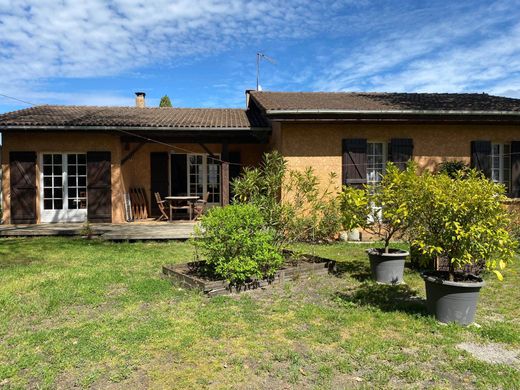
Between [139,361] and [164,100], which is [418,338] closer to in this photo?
[139,361]

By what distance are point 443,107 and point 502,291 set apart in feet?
19.5

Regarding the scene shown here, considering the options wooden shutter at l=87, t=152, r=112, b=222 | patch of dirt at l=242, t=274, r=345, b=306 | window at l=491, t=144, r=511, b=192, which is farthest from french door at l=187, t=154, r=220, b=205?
window at l=491, t=144, r=511, b=192

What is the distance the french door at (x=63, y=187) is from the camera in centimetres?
1157

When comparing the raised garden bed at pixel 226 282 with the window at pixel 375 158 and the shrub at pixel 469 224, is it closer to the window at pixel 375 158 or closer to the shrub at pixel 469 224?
the shrub at pixel 469 224

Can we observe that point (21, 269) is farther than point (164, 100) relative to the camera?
No

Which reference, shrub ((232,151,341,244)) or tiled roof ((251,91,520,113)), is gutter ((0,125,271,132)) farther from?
shrub ((232,151,341,244))

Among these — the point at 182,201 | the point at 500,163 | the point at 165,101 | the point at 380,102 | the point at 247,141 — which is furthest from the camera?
the point at 165,101

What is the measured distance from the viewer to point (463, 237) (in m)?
4.07

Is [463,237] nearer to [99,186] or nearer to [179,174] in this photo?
[99,186]

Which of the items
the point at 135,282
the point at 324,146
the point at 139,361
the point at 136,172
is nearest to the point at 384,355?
the point at 139,361

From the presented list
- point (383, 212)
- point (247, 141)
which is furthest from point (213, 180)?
point (383, 212)

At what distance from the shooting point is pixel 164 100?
23.5 meters

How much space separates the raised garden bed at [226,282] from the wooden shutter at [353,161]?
3.27 meters

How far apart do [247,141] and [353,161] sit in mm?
3418
